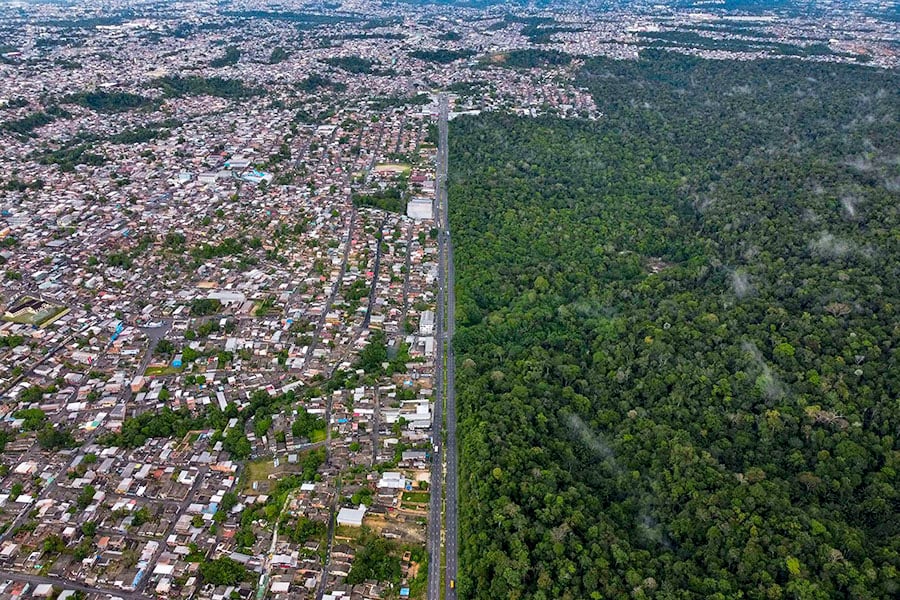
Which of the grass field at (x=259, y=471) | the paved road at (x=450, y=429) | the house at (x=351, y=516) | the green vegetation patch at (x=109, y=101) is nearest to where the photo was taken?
the paved road at (x=450, y=429)

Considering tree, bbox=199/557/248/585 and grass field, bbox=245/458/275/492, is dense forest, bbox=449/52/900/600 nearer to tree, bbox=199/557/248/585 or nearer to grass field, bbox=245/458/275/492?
tree, bbox=199/557/248/585

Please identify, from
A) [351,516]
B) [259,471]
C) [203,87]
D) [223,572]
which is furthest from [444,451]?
[203,87]

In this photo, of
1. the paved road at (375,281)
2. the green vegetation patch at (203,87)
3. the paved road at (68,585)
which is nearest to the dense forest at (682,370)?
the paved road at (375,281)

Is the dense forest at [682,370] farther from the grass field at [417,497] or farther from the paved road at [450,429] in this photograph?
the grass field at [417,497]

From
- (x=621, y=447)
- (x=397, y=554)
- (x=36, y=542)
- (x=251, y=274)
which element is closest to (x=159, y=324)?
(x=251, y=274)

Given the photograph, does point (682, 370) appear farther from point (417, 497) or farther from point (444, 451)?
point (417, 497)
